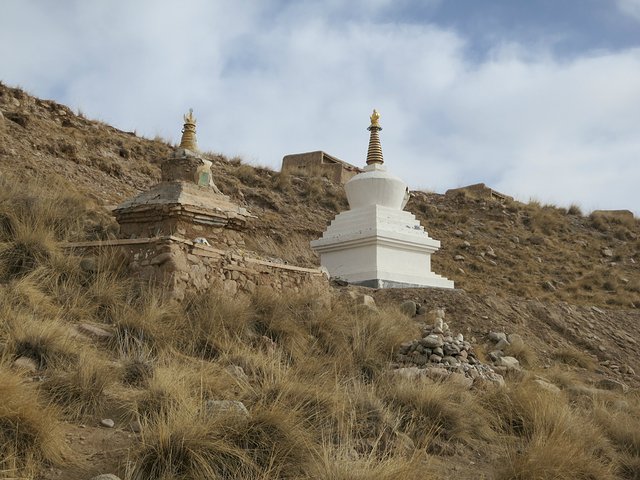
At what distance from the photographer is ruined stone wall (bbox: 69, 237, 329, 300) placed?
7652 mm

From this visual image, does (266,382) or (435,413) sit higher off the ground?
(266,382)

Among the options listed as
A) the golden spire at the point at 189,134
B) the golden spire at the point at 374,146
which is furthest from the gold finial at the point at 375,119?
the golden spire at the point at 189,134

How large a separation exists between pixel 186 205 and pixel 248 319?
3.22 metres

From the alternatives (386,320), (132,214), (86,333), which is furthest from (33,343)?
(132,214)

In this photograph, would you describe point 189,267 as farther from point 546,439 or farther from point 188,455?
point 546,439

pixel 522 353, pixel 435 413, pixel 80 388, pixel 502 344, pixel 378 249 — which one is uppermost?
pixel 378 249

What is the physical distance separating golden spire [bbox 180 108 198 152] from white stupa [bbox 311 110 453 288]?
3.67 metres

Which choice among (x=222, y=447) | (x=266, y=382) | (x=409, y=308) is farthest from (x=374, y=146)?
(x=222, y=447)

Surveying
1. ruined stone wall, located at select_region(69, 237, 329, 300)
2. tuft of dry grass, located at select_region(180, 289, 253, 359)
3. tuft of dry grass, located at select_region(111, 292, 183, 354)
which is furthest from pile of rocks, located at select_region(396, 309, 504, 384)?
tuft of dry grass, located at select_region(111, 292, 183, 354)

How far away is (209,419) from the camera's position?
431 centimetres

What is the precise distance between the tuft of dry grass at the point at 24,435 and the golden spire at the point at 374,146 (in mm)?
11432

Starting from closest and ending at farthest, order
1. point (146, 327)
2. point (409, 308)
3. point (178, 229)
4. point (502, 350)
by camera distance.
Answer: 1. point (146, 327)
2. point (502, 350)
3. point (409, 308)
4. point (178, 229)

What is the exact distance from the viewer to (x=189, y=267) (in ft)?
25.6

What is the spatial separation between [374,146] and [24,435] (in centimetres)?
1189
